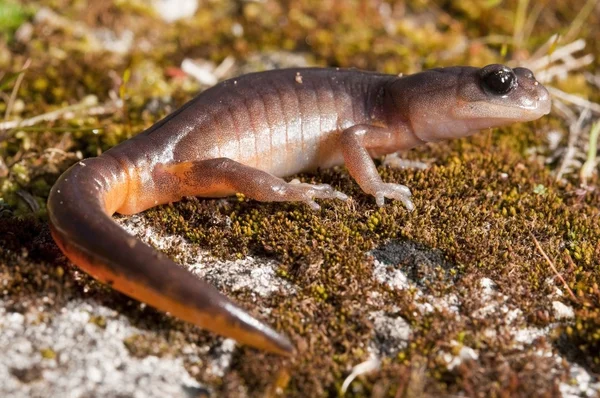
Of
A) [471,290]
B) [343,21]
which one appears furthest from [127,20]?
[471,290]

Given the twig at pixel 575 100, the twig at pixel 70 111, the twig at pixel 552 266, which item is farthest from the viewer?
the twig at pixel 575 100

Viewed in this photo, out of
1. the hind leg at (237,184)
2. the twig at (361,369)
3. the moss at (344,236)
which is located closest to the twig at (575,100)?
the moss at (344,236)

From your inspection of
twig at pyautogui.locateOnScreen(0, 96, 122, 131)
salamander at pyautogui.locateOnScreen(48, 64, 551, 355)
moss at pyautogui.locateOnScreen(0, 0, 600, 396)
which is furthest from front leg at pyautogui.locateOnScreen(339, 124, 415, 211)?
twig at pyautogui.locateOnScreen(0, 96, 122, 131)

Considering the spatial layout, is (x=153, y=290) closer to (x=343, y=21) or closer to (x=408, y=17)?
(x=343, y=21)

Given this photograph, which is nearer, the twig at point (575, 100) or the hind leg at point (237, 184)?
the hind leg at point (237, 184)

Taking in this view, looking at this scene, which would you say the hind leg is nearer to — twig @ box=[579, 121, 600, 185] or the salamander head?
the salamander head

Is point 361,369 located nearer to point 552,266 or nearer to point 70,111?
point 552,266

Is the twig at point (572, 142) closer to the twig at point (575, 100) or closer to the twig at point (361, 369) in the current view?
the twig at point (575, 100)
